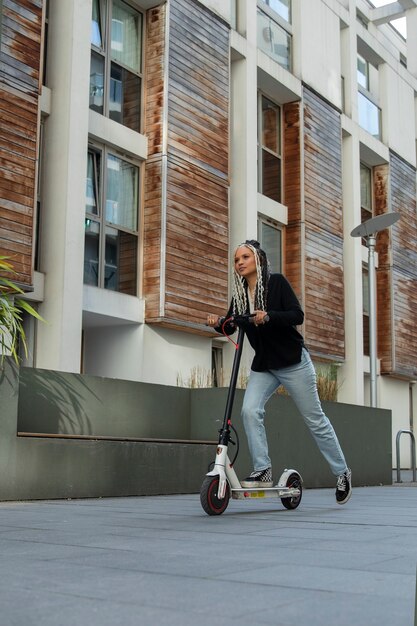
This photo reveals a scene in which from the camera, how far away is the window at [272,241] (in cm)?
1912

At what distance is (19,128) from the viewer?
1217 cm

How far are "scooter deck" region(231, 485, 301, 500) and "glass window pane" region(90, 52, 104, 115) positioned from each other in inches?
398

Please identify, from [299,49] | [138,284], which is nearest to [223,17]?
[299,49]

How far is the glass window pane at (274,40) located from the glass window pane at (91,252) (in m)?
7.49

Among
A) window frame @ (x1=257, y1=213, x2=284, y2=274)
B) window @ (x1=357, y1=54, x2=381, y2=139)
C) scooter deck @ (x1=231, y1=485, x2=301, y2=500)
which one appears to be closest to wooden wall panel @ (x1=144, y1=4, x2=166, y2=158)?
window frame @ (x1=257, y1=213, x2=284, y2=274)

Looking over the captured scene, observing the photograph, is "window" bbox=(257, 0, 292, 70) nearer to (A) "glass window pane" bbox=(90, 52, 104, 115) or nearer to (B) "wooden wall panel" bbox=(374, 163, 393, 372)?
(A) "glass window pane" bbox=(90, 52, 104, 115)

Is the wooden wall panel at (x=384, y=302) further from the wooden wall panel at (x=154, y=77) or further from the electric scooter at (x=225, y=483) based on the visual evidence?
the electric scooter at (x=225, y=483)

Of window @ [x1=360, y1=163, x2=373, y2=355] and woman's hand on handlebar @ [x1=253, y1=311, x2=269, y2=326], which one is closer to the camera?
woman's hand on handlebar @ [x1=253, y1=311, x2=269, y2=326]

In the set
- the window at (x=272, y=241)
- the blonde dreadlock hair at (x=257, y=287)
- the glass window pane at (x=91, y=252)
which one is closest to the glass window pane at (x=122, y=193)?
the glass window pane at (x=91, y=252)

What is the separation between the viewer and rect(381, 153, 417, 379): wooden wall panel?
933 inches

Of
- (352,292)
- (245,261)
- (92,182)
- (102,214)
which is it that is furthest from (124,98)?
(245,261)

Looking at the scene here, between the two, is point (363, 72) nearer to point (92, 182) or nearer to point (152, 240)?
point (152, 240)

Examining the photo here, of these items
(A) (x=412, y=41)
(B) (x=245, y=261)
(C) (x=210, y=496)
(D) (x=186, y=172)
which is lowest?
(C) (x=210, y=496)

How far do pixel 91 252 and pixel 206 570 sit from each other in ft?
37.6
